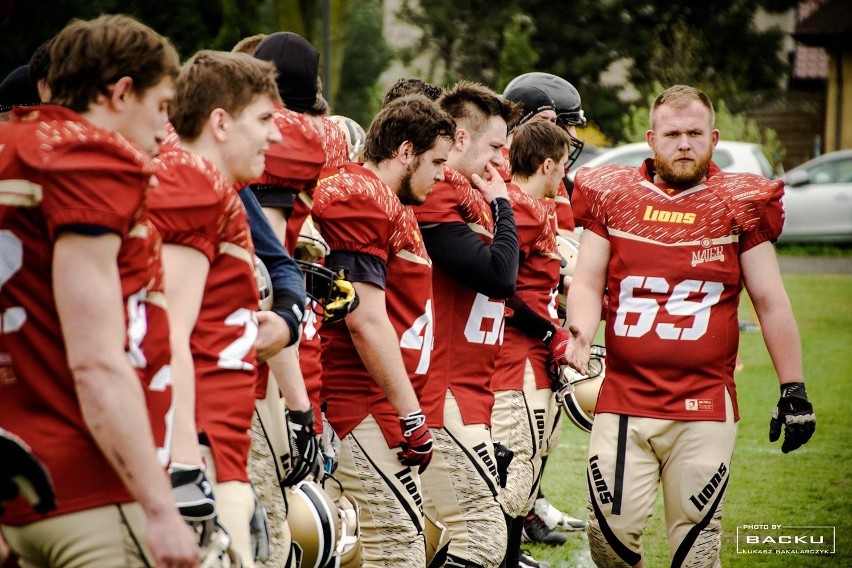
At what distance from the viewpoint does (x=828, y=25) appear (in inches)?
1231

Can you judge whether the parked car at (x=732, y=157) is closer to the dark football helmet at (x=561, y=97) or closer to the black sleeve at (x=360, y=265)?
the dark football helmet at (x=561, y=97)

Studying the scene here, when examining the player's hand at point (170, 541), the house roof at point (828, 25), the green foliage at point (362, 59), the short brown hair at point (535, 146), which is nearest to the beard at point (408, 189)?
the short brown hair at point (535, 146)

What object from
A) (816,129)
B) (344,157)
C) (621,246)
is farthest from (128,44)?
(816,129)

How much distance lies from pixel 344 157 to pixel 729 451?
6.57 feet

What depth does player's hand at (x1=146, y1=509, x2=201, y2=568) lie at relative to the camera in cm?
235

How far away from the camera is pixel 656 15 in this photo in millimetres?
41125

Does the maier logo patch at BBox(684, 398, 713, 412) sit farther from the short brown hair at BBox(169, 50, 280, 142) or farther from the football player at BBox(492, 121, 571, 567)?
the short brown hair at BBox(169, 50, 280, 142)

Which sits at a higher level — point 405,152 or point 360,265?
point 405,152

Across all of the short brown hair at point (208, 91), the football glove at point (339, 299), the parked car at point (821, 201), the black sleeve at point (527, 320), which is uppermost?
the short brown hair at point (208, 91)

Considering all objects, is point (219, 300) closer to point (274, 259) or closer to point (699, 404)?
point (274, 259)

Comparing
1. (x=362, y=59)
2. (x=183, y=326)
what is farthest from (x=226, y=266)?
(x=362, y=59)

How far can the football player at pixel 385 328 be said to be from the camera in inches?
163

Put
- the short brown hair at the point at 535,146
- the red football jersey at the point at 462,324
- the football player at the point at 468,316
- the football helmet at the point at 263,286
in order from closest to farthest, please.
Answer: the football helmet at the point at 263,286 < the football player at the point at 468,316 < the red football jersey at the point at 462,324 < the short brown hair at the point at 535,146

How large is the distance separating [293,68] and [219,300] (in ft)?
4.45
